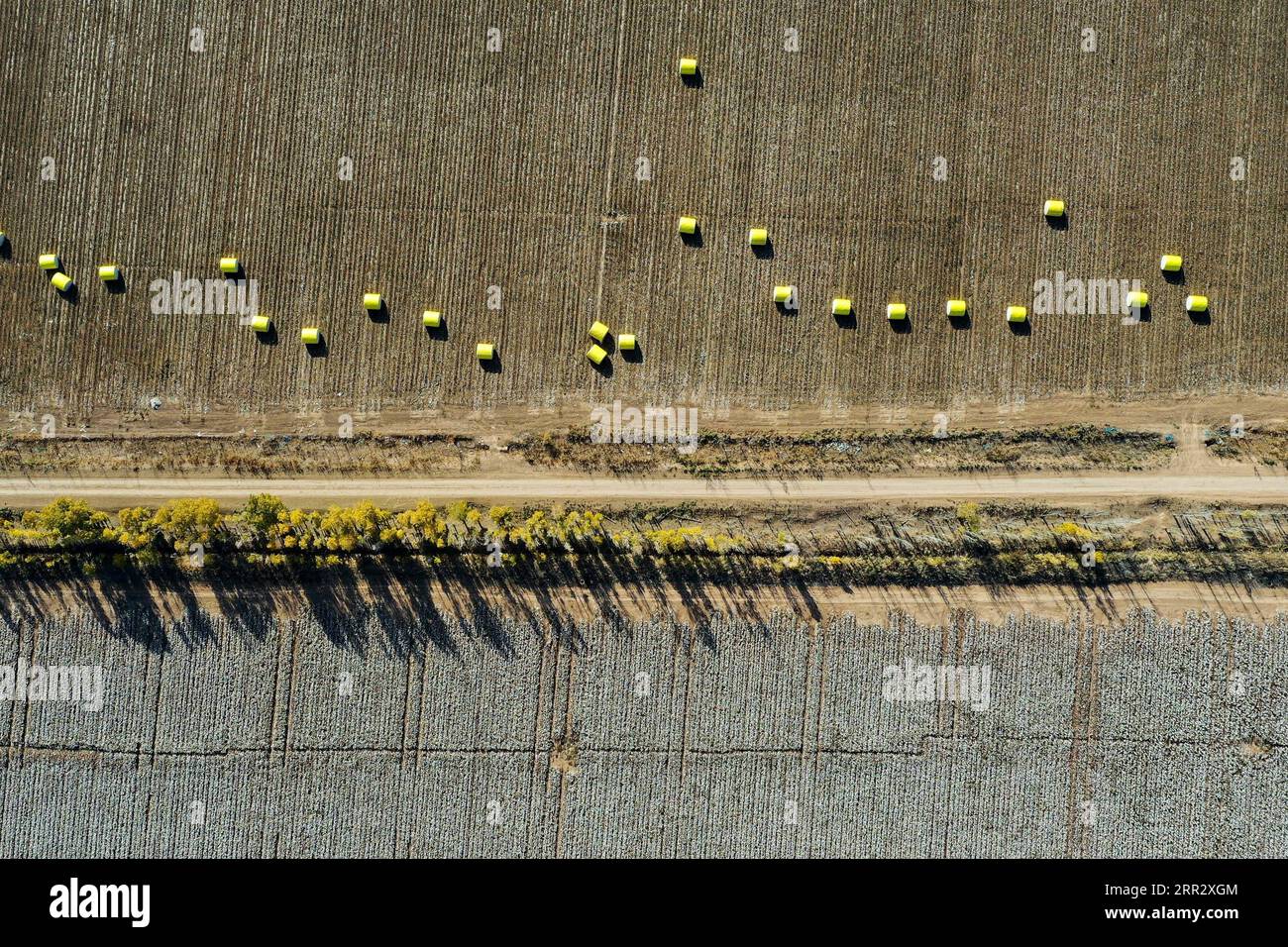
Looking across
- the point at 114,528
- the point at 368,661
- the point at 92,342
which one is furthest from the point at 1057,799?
the point at 92,342

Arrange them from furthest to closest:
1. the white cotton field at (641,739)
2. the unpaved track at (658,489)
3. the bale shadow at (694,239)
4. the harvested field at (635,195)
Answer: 1. the bale shadow at (694,239)
2. the harvested field at (635,195)
3. the unpaved track at (658,489)
4. the white cotton field at (641,739)

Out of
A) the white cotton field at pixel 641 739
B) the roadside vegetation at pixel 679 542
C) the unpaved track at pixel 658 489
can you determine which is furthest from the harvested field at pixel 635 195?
the white cotton field at pixel 641 739

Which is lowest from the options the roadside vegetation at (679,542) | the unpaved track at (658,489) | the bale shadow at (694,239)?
the roadside vegetation at (679,542)

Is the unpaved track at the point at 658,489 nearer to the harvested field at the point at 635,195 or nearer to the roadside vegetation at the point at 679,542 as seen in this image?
the roadside vegetation at the point at 679,542

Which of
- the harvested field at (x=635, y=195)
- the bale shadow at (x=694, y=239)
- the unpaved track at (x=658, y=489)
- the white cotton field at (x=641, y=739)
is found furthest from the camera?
the bale shadow at (x=694, y=239)

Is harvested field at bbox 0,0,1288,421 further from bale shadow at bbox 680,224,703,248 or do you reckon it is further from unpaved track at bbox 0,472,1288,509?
unpaved track at bbox 0,472,1288,509

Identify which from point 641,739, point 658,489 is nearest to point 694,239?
point 658,489

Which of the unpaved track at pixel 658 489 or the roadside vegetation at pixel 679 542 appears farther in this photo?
the unpaved track at pixel 658 489
